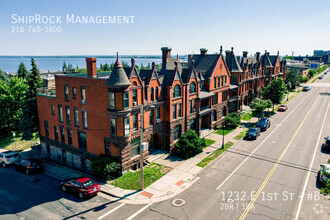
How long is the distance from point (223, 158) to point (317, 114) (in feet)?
116

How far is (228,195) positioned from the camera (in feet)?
74.7

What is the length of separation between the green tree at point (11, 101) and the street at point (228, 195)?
1709 centimetres

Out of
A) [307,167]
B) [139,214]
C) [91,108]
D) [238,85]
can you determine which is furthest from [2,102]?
[307,167]

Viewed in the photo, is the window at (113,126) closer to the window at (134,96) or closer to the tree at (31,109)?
the window at (134,96)

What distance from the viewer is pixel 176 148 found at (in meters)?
32.7

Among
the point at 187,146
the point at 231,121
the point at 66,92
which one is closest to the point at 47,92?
the point at 66,92

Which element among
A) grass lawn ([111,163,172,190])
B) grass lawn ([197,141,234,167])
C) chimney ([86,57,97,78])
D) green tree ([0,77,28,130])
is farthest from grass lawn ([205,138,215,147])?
green tree ([0,77,28,130])

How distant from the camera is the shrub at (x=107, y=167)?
26.4 meters

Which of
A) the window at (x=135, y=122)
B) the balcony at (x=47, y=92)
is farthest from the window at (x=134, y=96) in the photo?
the balcony at (x=47, y=92)

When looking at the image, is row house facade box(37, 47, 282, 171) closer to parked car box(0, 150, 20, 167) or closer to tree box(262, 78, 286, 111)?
parked car box(0, 150, 20, 167)

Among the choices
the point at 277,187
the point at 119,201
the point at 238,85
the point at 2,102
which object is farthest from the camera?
the point at 238,85

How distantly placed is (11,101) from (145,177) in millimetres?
34191

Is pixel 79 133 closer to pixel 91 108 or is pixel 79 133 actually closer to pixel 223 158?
pixel 91 108

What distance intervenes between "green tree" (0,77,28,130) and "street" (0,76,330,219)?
56.1ft
